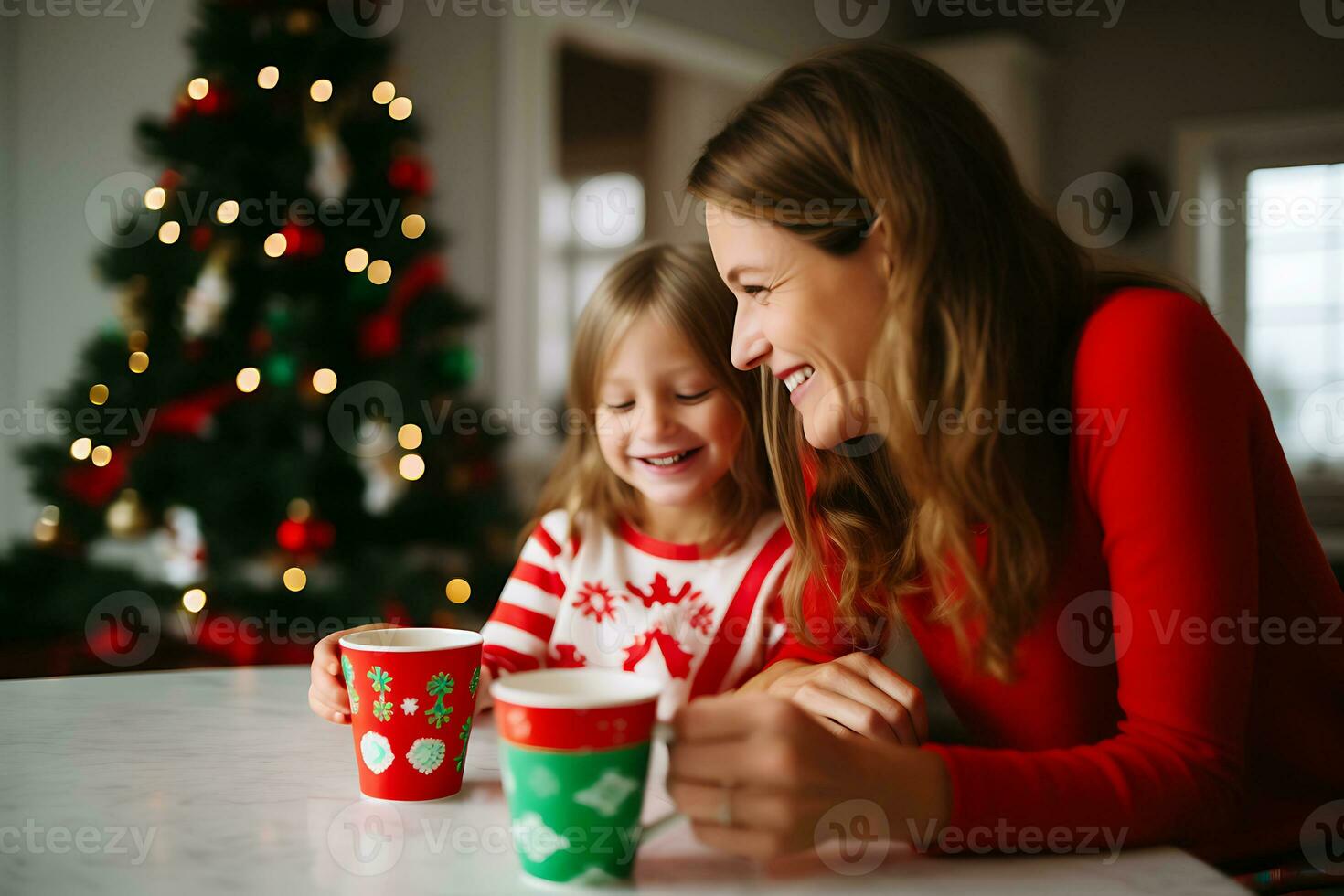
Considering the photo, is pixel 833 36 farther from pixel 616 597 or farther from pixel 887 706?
pixel 887 706

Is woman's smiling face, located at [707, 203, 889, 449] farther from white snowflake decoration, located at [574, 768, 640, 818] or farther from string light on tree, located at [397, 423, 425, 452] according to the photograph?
string light on tree, located at [397, 423, 425, 452]

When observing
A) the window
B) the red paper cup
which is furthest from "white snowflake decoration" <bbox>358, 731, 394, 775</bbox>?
the window

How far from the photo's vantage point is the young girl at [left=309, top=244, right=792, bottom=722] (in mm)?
1255

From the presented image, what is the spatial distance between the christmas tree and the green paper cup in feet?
6.15

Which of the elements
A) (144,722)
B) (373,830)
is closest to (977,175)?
(373,830)

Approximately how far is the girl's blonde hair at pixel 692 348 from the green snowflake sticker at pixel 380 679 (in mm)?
621

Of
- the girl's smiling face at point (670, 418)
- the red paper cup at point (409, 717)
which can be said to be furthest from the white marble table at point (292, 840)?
the girl's smiling face at point (670, 418)

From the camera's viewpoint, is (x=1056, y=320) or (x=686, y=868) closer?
(x=686, y=868)

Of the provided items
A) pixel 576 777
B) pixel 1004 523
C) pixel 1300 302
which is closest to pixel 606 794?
pixel 576 777

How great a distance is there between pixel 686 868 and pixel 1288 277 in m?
4.92

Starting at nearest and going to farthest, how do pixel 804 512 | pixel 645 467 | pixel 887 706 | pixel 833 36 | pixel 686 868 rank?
pixel 686 868
pixel 887 706
pixel 804 512
pixel 645 467
pixel 833 36

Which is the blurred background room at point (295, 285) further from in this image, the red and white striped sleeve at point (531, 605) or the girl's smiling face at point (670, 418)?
the girl's smiling face at point (670, 418)

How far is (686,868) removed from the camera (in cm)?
61

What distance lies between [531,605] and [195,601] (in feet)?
4.49
